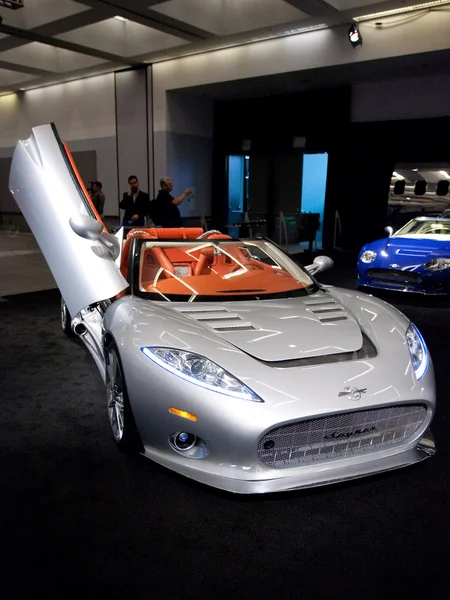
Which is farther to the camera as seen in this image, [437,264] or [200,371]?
[437,264]

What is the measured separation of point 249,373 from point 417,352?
947 mm

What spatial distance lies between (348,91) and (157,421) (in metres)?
11.0

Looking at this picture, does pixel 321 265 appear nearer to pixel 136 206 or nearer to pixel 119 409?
pixel 119 409

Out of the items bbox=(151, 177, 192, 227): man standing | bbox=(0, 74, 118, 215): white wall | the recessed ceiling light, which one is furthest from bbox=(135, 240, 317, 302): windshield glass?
bbox=(0, 74, 118, 215): white wall

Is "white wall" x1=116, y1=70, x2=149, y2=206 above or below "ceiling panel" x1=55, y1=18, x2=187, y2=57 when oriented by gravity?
below

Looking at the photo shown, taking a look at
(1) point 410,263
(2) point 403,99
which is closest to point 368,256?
(1) point 410,263

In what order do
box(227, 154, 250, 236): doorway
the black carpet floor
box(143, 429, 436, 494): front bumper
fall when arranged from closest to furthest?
the black carpet floor → box(143, 429, 436, 494): front bumper → box(227, 154, 250, 236): doorway

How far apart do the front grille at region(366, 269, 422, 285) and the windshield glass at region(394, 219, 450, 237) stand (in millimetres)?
997

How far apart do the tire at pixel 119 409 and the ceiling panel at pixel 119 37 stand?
29.3ft

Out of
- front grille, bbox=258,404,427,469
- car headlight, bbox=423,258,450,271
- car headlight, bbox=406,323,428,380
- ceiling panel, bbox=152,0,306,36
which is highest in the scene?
ceiling panel, bbox=152,0,306,36

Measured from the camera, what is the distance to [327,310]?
9.01 ft

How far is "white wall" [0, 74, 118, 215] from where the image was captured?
42.4ft

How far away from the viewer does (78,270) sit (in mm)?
2977

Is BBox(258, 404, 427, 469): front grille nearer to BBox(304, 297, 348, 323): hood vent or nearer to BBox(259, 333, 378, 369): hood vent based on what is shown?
BBox(259, 333, 378, 369): hood vent
